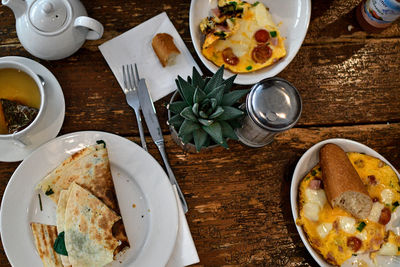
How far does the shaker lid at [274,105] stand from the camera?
121cm

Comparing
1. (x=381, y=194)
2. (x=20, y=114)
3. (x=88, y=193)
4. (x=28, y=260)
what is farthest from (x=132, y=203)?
(x=381, y=194)

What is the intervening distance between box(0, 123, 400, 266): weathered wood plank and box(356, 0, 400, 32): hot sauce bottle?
54cm

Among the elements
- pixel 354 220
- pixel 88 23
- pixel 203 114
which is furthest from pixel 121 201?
pixel 354 220

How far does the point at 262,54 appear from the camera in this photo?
1.44 m

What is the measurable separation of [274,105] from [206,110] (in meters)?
0.25

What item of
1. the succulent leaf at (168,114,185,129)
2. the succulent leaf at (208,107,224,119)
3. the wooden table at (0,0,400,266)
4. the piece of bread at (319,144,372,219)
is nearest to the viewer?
the succulent leaf at (208,107,224,119)

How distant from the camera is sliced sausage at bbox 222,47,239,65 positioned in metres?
1.42

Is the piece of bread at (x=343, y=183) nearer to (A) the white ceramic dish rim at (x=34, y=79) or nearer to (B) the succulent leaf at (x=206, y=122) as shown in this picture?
(B) the succulent leaf at (x=206, y=122)

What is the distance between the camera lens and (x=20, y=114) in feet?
4.14

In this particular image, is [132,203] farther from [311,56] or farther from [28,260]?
[311,56]

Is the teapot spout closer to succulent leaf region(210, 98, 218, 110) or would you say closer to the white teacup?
the white teacup

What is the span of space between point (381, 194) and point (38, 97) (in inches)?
51.3

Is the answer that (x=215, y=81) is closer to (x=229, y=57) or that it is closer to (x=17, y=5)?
(x=229, y=57)

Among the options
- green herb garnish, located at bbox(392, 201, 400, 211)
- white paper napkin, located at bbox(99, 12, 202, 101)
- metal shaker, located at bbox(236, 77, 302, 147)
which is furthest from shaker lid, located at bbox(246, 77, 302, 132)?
green herb garnish, located at bbox(392, 201, 400, 211)
